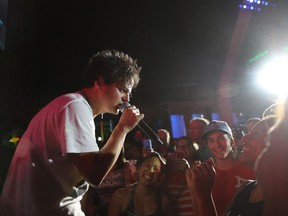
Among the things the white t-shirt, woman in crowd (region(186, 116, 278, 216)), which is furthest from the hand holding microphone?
woman in crowd (region(186, 116, 278, 216))

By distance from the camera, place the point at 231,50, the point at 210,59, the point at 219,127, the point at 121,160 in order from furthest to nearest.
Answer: the point at 210,59 → the point at 231,50 → the point at 121,160 → the point at 219,127

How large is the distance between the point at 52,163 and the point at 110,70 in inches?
31.2

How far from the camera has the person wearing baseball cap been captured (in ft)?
9.55

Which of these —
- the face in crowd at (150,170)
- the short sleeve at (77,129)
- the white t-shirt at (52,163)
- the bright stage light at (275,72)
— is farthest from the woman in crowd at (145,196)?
the bright stage light at (275,72)

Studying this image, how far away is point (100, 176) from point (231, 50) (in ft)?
31.0

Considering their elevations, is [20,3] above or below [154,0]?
below

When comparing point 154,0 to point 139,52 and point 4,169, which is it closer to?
point 139,52

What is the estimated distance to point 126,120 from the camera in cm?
179

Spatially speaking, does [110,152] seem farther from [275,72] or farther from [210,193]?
[275,72]

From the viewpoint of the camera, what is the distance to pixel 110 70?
6.57ft

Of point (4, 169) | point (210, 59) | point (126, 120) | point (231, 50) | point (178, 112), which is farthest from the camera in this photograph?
point (178, 112)

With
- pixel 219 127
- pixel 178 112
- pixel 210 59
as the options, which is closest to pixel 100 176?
pixel 219 127

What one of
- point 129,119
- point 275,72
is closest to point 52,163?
point 129,119

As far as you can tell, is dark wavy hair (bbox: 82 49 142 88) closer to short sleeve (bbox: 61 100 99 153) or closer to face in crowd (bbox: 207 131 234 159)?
short sleeve (bbox: 61 100 99 153)
